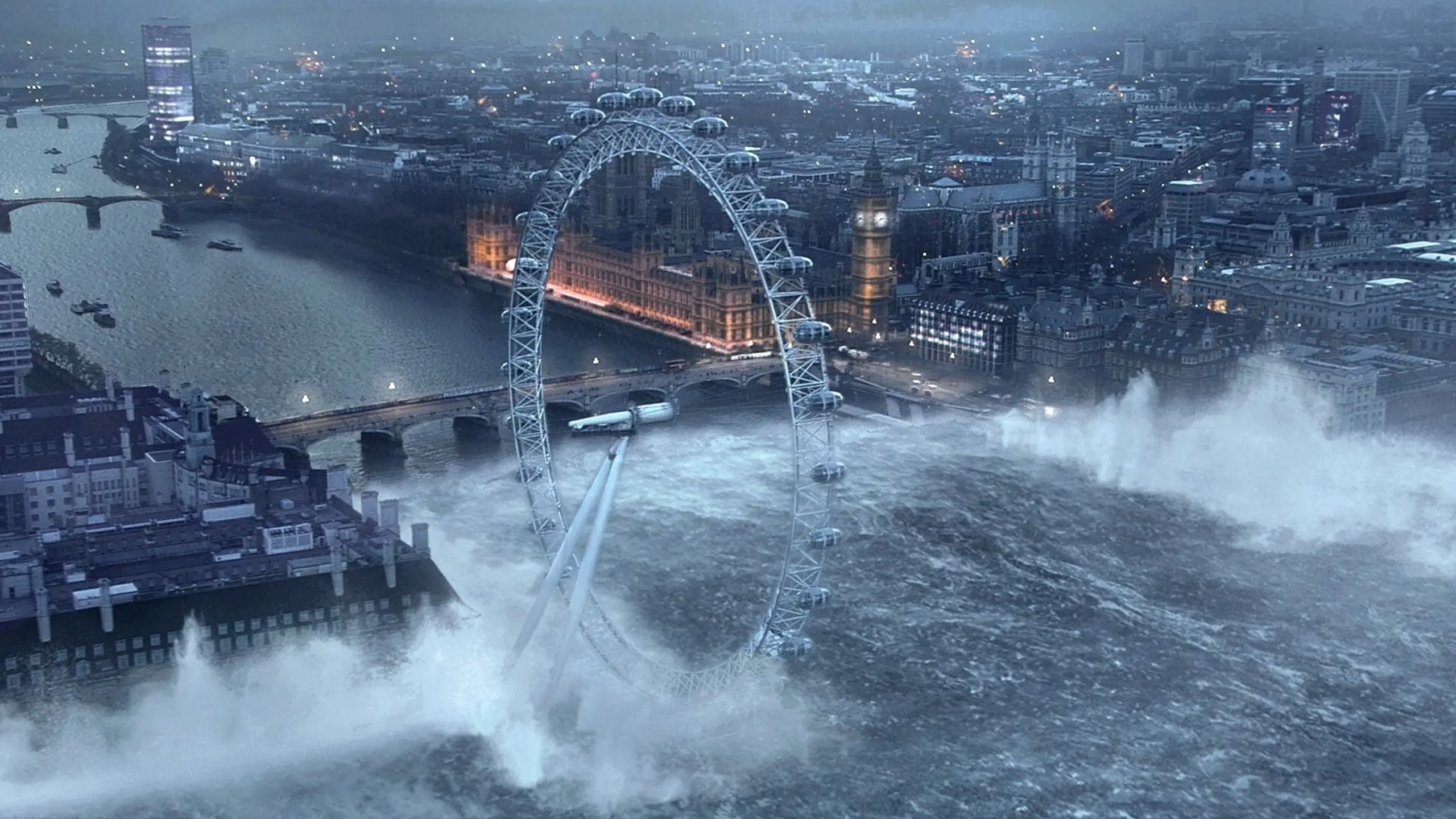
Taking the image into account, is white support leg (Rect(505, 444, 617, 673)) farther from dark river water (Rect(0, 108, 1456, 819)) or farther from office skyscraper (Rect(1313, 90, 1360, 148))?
office skyscraper (Rect(1313, 90, 1360, 148))

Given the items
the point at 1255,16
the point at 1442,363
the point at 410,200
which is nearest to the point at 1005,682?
the point at 1442,363

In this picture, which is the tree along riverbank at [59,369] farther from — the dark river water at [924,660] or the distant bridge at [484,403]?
the distant bridge at [484,403]

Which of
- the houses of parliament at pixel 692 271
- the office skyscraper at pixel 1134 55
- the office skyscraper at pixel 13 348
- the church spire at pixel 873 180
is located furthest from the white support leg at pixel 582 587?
the office skyscraper at pixel 1134 55

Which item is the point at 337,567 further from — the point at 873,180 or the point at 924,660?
the point at 873,180

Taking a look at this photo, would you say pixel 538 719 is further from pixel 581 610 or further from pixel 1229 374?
pixel 1229 374

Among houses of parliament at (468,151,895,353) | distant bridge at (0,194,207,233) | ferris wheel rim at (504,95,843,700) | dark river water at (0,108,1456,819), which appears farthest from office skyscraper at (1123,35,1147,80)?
ferris wheel rim at (504,95,843,700)

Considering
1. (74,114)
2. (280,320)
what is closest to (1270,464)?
(280,320)
